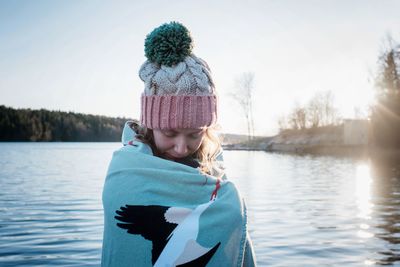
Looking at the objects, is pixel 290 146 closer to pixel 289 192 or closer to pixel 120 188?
pixel 289 192

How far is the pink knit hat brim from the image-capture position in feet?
6.14

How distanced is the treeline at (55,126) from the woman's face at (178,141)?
11354cm

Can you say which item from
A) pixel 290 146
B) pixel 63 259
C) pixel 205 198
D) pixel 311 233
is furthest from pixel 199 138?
pixel 290 146

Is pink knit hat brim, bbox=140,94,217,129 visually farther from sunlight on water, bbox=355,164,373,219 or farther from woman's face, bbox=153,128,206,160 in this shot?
sunlight on water, bbox=355,164,373,219

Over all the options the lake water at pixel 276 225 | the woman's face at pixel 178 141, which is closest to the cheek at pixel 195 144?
the woman's face at pixel 178 141

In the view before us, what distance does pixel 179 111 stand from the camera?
73.4 inches

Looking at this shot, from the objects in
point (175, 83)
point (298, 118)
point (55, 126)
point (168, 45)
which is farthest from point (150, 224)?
point (55, 126)

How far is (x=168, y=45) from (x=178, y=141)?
14.9 inches

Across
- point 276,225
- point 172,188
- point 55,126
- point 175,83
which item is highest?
point 55,126

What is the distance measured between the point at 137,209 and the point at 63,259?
418 centimetres

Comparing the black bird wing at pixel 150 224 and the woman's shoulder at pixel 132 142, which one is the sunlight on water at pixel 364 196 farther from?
the black bird wing at pixel 150 224

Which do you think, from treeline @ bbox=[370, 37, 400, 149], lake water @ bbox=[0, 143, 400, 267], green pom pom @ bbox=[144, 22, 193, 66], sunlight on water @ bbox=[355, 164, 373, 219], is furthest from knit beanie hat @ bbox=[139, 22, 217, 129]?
treeline @ bbox=[370, 37, 400, 149]

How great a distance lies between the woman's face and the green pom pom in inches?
10.8

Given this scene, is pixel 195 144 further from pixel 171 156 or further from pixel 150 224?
pixel 150 224
